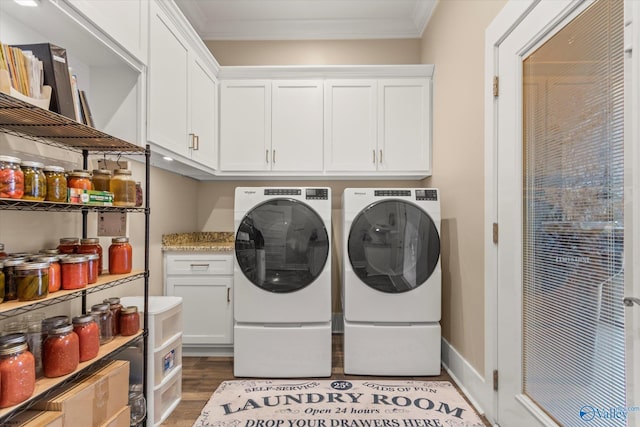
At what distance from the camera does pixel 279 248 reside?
222 cm

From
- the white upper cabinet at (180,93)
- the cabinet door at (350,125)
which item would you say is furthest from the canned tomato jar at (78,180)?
the cabinet door at (350,125)

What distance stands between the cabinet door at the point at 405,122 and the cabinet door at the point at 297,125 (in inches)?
21.1

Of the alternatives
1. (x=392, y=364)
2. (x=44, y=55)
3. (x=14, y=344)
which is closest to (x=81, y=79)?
(x=44, y=55)

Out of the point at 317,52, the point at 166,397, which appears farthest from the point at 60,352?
the point at 317,52

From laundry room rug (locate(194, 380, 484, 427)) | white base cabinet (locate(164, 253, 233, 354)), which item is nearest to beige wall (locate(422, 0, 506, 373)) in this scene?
laundry room rug (locate(194, 380, 484, 427))

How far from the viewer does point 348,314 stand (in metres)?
2.26

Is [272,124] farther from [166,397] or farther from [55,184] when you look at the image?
[166,397]

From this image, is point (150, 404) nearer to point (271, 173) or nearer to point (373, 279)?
point (373, 279)

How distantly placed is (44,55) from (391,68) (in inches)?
91.7

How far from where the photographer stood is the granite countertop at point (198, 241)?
2.49 m

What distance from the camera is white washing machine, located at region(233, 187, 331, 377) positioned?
2.21 metres

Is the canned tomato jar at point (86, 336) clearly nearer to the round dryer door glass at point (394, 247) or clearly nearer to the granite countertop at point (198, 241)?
the granite countertop at point (198, 241)

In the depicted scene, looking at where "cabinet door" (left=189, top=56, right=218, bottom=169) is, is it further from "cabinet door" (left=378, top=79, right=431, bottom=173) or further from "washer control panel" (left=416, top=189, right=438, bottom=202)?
"washer control panel" (left=416, top=189, right=438, bottom=202)

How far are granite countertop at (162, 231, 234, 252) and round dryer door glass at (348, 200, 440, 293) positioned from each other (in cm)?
102
